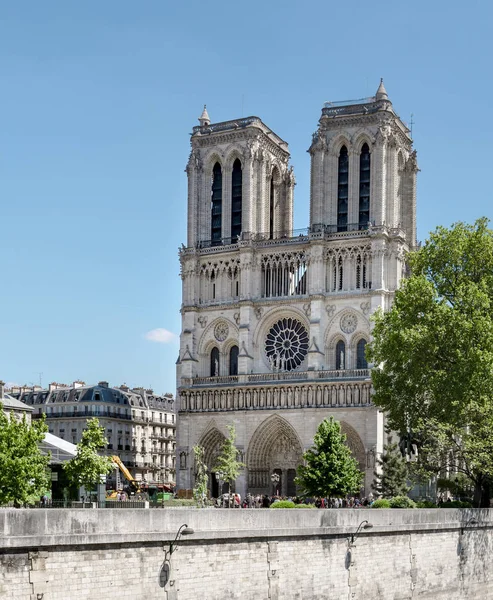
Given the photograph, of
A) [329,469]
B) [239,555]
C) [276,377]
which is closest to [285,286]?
[276,377]

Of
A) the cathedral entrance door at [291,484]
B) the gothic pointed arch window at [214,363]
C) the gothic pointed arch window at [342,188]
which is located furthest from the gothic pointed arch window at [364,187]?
the cathedral entrance door at [291,484]

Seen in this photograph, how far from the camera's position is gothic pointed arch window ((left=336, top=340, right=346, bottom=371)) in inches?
2562

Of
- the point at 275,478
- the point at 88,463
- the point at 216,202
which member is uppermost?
the point at 216,202

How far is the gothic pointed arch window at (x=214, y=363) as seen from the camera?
69.7 metres

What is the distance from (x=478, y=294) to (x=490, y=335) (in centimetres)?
192

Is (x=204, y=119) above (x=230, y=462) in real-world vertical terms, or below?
above

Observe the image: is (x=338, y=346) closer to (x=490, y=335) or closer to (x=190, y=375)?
(x=190, y=375)

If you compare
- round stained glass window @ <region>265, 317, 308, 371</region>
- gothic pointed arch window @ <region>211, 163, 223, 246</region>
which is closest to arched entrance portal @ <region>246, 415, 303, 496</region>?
round stained glass window @ <region>265, 317, 308, 371</region>

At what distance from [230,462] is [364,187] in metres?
19.3

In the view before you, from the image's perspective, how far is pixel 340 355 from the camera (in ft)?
215

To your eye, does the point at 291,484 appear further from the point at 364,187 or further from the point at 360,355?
the point at 364,187

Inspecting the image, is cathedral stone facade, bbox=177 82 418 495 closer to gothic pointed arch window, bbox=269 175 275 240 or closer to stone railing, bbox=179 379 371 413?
stone railing, bbox=179 379 371 413

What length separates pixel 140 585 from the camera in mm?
19734

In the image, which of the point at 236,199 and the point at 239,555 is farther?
the point at 236,199
